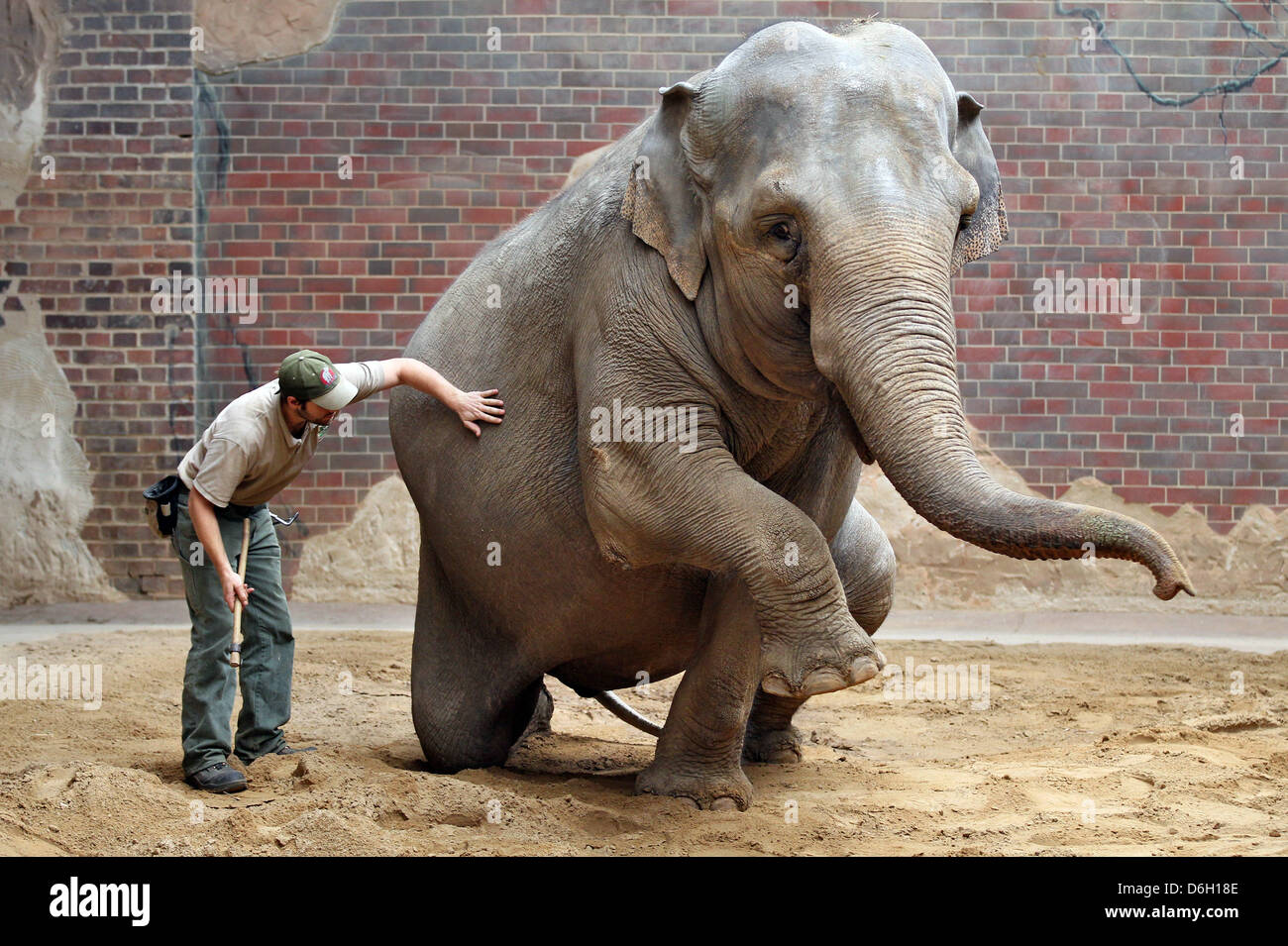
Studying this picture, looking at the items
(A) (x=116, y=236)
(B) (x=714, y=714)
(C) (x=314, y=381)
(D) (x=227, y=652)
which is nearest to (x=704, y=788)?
(B) (x=714, y=714)

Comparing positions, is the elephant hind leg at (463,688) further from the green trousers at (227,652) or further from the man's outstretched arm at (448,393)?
the man's outstretched arm at (448,393)

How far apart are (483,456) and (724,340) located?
3.41 ft

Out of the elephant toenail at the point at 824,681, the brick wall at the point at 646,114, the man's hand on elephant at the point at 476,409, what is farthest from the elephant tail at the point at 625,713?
the brick wall at the point at 646,114

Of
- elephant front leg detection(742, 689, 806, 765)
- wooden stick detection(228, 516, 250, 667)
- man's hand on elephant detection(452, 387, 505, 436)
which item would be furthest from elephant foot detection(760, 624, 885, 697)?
wooden stick detection(228, 516, 250, 667)

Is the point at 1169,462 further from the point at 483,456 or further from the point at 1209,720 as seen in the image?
the point at 483,456

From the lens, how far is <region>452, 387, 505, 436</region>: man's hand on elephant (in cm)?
457

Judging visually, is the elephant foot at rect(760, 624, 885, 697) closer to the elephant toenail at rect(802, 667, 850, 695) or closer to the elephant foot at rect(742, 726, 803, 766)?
the elephant toenail at rect(802, 667, 850, 695)

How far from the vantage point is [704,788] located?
4293 mm

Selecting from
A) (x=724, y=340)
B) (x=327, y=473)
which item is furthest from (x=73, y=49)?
(x=724, y=340)

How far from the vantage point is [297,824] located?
367 centimetres

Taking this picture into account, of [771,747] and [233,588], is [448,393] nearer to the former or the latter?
[233,588]

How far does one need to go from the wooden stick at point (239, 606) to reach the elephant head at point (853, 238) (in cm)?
173

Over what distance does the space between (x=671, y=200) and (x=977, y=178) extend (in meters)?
0.94

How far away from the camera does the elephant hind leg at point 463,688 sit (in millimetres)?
4926
